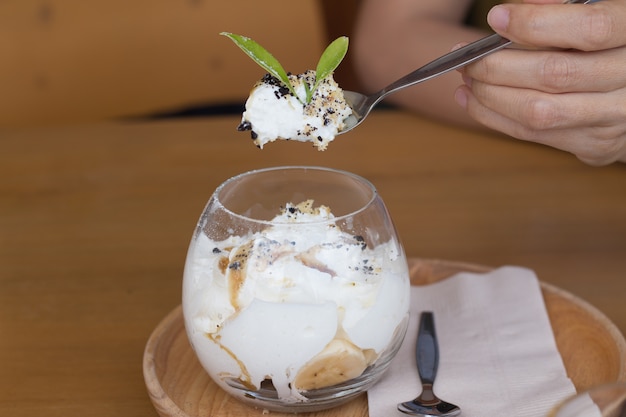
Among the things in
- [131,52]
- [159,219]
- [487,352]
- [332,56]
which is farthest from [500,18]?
[131,52]

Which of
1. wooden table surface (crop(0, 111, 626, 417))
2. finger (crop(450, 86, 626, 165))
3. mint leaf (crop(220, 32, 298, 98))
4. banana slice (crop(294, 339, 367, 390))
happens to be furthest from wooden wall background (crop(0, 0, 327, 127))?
banana slice (crop(294, 339, 367, 390))

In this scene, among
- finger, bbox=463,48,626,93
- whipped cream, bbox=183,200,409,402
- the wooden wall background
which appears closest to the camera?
whipped cream, bbox=183,200,409,402

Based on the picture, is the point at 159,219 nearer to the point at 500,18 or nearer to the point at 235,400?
the point at 235,400

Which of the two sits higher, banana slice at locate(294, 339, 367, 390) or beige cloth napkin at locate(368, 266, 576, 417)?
banana slice at locate(294, 339, 367, 390)

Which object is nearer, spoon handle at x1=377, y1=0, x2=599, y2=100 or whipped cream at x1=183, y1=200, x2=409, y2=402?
whipped cream at x1=183, y1=200, x2=409, y2=402

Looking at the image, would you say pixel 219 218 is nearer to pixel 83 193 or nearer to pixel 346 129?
pixel 346 129

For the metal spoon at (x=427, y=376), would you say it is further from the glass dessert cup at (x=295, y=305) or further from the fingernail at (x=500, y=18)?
the fingernail at (x=500, y=18)

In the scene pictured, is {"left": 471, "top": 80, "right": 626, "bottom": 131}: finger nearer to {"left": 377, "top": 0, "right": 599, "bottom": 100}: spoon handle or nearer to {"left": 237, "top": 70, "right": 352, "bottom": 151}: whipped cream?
{"left": 377, "top": 0, "right": 599, "bottom": 100}: spoon handle

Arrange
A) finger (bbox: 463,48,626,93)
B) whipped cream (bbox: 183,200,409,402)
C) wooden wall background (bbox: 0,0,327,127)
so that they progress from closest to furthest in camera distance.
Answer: whipped cream (bbox: 183,200,409,402) → finger (bbox: 463,48,626,93) → wooden wall background (bbox: 0,0,327,127)
